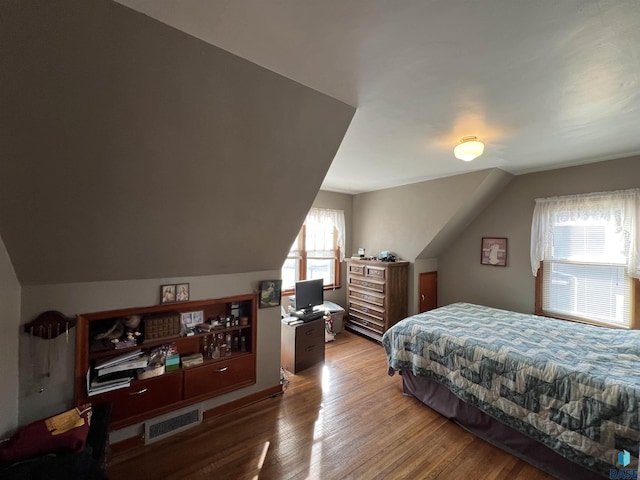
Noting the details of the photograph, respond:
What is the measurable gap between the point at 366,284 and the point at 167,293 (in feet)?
9.31

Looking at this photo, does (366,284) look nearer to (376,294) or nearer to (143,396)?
(376,294)

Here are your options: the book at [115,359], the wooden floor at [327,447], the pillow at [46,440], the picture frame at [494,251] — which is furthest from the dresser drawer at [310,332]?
the picture frame at [494,251]

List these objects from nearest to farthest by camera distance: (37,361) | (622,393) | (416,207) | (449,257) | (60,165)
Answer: (60,165) < (622,393) < (37,361) < (416,207) < (449,257)

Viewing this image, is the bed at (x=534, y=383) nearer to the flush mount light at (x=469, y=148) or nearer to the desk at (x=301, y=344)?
the desk at (x=301, y=344)

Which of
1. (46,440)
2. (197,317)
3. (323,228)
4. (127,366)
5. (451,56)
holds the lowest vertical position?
(46,440)

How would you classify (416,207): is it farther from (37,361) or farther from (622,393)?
(37,361)

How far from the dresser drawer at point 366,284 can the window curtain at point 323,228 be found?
0.54 m

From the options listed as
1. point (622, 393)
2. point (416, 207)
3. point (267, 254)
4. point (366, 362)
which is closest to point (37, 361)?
point (267, 254)

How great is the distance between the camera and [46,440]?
1.37 meters

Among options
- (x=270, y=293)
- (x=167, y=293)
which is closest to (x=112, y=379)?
(x=167, y=293)

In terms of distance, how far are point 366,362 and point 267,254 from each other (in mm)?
1990

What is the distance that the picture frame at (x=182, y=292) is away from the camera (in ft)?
7.05

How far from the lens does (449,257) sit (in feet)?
13.8

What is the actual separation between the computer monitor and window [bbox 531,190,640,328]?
2.75 metres
